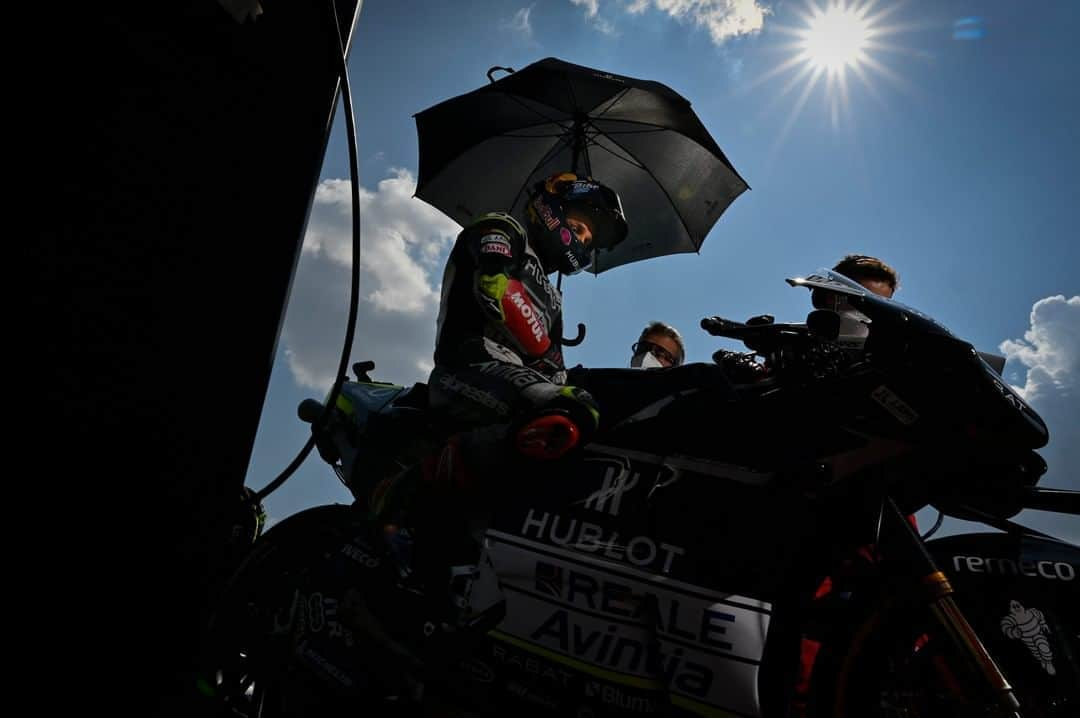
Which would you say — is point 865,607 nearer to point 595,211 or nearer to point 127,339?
point 127,339

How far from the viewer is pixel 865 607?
1.73 m

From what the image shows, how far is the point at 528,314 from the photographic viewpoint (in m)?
2.86

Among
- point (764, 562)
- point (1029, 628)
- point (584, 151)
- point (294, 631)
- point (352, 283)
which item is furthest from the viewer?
point (584, 151)

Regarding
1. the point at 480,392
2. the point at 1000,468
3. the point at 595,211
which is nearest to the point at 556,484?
the point at 480,392

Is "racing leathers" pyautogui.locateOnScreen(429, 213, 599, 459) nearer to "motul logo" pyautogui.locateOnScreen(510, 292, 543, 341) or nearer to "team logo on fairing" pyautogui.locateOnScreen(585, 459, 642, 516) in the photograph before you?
"motul logo" pyautogui.locateOnScreen(510, 292, 543, 341)

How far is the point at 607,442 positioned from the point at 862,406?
85 centimetres

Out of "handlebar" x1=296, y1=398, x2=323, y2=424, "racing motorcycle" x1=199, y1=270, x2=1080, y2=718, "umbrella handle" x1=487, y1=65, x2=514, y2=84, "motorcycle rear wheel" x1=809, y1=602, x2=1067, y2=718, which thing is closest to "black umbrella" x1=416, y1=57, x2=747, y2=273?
"umbrella handle" x1=487, y1=65, x2=514, y2=84

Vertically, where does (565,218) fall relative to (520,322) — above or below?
above

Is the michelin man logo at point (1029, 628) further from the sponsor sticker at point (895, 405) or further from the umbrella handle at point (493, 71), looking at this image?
the umbrella handle at point (493, 71)

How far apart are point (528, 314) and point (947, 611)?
6.47 ft

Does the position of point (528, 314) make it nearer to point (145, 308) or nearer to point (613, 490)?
point (613, 490)

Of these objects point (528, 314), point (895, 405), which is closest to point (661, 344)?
point (528, 314)

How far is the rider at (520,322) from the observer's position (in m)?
2.07

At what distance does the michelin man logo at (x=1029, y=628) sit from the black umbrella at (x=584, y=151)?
12.2ft
